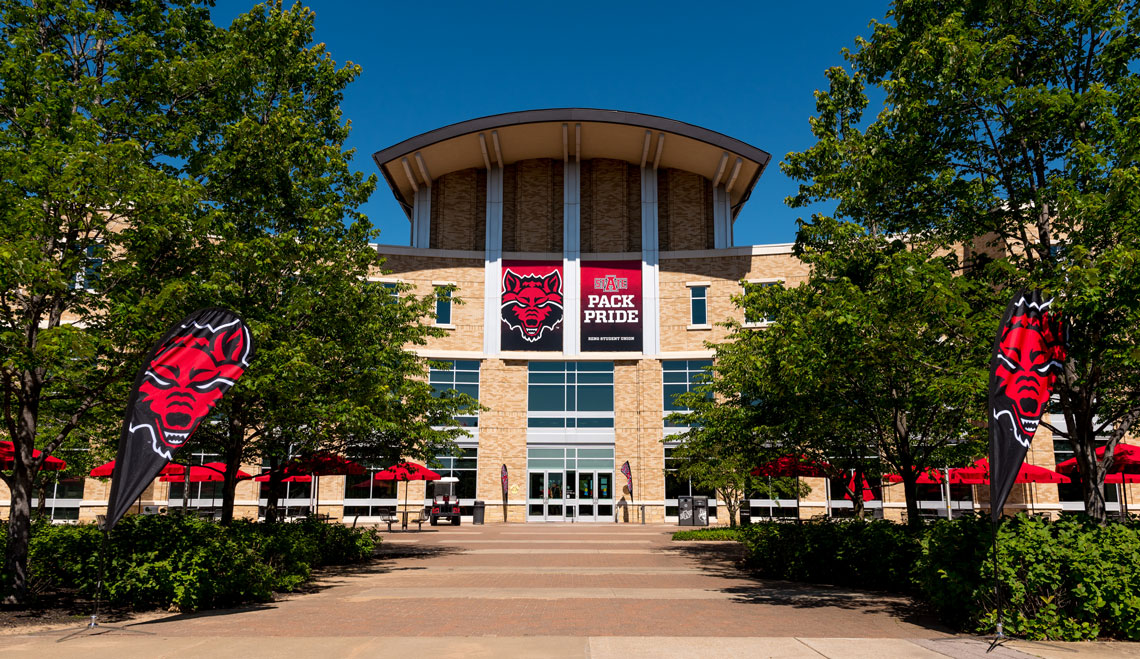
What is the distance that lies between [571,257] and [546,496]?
12.1 metres

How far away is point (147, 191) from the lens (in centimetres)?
1023

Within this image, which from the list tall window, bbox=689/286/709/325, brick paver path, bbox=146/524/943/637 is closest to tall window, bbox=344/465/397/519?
tall window, bbox=689/286/709/325

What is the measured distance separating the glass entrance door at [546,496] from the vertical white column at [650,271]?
7.80 meters

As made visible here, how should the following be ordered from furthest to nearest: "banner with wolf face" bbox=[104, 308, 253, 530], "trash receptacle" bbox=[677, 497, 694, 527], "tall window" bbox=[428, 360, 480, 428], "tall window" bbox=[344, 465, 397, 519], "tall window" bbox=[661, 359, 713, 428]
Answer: "tall window" bbox=[428, 360, 480, 428], "tall window" bbox=[661, 359, 713, 428], "tall window" bbox=[344, 465, 397, 519], "trash receptacle" bbox=[677, 497, 694, 527], "banner with wolf face" bbox=[104, 308, 253, 530]

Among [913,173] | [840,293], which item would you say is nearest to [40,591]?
[840,293]

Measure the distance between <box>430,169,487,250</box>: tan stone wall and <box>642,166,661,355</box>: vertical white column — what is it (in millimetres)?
8467

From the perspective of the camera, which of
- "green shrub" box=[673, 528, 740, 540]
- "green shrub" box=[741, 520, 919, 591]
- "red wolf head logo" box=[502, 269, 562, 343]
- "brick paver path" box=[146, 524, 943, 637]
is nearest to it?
"brick paver path" box=[146, 524, 943, 637]

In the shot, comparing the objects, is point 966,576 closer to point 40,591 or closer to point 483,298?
point 40,591

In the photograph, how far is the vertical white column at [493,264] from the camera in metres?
39.8

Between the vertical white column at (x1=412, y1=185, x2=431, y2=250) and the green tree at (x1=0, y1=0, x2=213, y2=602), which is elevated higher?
the vertical white column at (x1=412, y1=185, x2=431, y2=250)

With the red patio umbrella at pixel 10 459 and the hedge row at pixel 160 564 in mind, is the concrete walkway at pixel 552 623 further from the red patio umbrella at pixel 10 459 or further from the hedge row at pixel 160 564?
the red patio umbrella at pixel 10 459

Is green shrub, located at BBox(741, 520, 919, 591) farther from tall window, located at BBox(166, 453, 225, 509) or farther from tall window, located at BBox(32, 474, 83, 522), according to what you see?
tall window, located at BBox(32, 474, 83, 522)

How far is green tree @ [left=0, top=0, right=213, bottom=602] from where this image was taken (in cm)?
980

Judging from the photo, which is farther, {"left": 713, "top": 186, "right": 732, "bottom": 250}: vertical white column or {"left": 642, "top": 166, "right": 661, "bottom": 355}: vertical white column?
{"left": 713, "top": 186, "right": 732, "bottom": 250}: vertical white column
